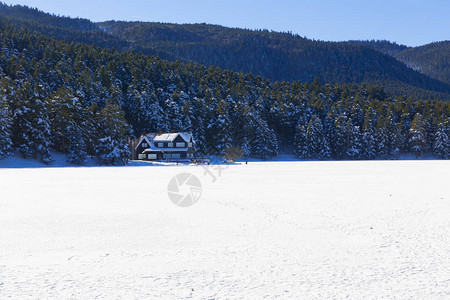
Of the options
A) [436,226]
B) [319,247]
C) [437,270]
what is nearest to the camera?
[437,270]

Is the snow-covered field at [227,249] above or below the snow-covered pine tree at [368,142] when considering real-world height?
below

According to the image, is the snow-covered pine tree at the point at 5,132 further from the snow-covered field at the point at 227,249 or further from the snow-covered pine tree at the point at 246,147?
the snow-covered pine tree at the point at 246,147

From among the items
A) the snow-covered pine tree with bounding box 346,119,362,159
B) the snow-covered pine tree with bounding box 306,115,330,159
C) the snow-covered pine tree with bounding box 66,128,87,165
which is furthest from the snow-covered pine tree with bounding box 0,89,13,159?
the snow-covered pine tree with bounding box 346,119,362,159

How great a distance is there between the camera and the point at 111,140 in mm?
57062

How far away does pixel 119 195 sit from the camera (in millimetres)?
18734

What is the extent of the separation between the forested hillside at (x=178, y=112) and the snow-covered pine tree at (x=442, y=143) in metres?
0.25

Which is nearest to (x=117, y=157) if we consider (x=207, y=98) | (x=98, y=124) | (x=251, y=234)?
(x=98, y=124)

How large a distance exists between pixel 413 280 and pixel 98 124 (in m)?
59.3

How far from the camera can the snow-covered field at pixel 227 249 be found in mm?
6527

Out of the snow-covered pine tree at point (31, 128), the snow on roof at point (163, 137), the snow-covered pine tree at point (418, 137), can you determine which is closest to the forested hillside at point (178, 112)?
the snow-covered pine tree at point (31, 128)

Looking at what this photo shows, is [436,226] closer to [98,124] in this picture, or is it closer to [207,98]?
[98,124]

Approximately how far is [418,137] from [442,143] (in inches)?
234

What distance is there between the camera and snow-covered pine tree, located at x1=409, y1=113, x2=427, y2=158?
88938mm

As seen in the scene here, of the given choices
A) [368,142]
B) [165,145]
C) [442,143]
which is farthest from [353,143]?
[165,145]
